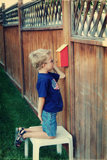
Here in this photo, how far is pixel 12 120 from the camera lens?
19.4ft

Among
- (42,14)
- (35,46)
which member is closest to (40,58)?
(42,14)

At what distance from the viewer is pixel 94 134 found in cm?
339

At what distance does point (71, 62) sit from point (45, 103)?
592mm

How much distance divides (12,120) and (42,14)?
200 centimetres

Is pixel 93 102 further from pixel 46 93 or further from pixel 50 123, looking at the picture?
pixel 50 123

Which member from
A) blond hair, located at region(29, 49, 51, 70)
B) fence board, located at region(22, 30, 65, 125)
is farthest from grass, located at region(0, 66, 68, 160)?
blond hair, located at region(29, 49, 51, 70)

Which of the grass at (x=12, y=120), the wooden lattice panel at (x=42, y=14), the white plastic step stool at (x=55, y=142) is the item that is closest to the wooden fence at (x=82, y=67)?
the wooden lattice panel at (x=42, y=14)

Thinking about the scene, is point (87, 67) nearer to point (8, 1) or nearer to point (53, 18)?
point (53, 18)

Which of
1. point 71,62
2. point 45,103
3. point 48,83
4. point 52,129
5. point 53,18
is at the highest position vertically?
point 53,18

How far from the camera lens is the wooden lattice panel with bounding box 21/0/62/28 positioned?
14.6 ft

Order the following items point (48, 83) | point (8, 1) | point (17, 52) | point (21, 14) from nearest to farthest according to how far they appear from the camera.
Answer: point (48, 83)
point (21, 14)
point (17, 52)
point (8, 1)

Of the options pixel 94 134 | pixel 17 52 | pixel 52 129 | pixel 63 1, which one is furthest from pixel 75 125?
pixel 17 52

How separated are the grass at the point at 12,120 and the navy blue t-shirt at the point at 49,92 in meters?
0.78

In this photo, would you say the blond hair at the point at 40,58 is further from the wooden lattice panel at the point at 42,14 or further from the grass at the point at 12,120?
the grass at the point at 12,120
